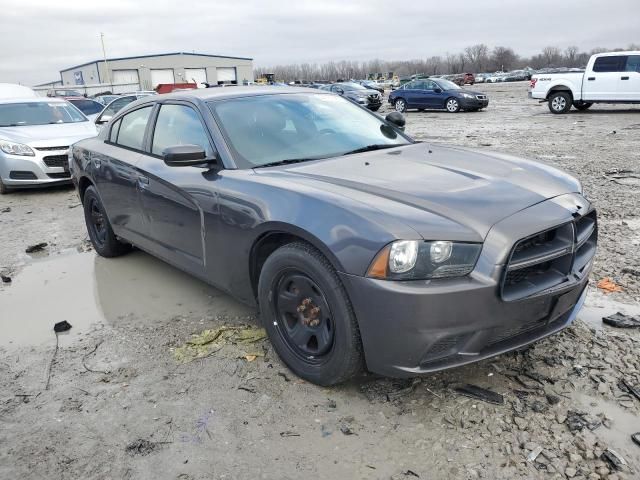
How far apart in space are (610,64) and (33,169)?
57.2 ft

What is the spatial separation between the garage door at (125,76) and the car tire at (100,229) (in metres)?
75.4

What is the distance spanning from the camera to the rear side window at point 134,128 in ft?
14.6

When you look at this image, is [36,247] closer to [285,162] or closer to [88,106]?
[285,162]

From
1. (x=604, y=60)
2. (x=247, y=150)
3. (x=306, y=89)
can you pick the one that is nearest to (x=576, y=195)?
(x=247, y=150)

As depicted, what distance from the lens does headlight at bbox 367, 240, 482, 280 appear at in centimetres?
239

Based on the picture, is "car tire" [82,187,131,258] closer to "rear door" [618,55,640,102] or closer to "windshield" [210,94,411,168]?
"windshield" [210,94,411,168]

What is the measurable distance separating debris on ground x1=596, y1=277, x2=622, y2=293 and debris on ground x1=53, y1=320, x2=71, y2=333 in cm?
399

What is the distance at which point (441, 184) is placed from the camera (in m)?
2.88

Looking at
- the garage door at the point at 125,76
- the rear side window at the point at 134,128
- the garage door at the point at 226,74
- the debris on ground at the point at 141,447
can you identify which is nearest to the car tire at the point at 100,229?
the rear side window at the point at 134,128

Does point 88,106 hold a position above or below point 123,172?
above

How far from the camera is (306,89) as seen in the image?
174 inches

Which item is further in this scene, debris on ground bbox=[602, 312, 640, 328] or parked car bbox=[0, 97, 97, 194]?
parked car bbox=[0, 97, 97, 194]

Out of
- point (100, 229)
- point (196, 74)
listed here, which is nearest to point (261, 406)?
point (100, 229)

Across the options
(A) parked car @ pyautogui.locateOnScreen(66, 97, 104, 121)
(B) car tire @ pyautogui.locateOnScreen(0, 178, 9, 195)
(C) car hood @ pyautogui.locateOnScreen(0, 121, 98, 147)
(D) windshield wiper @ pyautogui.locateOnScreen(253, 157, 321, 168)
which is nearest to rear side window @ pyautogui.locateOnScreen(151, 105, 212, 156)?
(D) windshield wiper @ pyautogui.locateOnScreen(253, 157, 321, 168)
